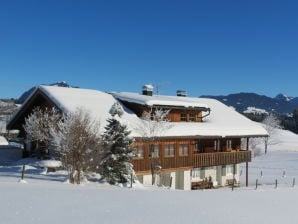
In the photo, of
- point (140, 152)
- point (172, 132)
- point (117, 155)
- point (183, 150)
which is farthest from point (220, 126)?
point (117, 155)

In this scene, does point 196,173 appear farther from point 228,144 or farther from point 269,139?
point 269,139

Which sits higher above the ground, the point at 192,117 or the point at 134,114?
the point at 134,114

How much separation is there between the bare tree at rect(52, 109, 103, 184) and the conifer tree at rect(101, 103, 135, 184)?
66cm

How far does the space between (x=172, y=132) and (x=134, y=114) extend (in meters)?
3.18

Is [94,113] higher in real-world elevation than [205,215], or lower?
higher

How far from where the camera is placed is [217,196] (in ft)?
68.8

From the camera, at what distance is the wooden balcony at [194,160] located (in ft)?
97.9

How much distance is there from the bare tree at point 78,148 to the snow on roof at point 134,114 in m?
4.43

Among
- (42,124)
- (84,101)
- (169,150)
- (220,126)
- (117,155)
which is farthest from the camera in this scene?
(220,126)

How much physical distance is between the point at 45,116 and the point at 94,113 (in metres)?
3.51

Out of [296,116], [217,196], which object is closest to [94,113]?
[217,196]

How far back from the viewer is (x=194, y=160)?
33.6 m

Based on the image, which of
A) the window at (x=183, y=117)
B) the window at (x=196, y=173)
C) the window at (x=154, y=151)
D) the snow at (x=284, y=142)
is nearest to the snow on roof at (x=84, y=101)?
the window at (x=154, y=151)

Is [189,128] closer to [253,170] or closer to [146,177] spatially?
[146,177]
